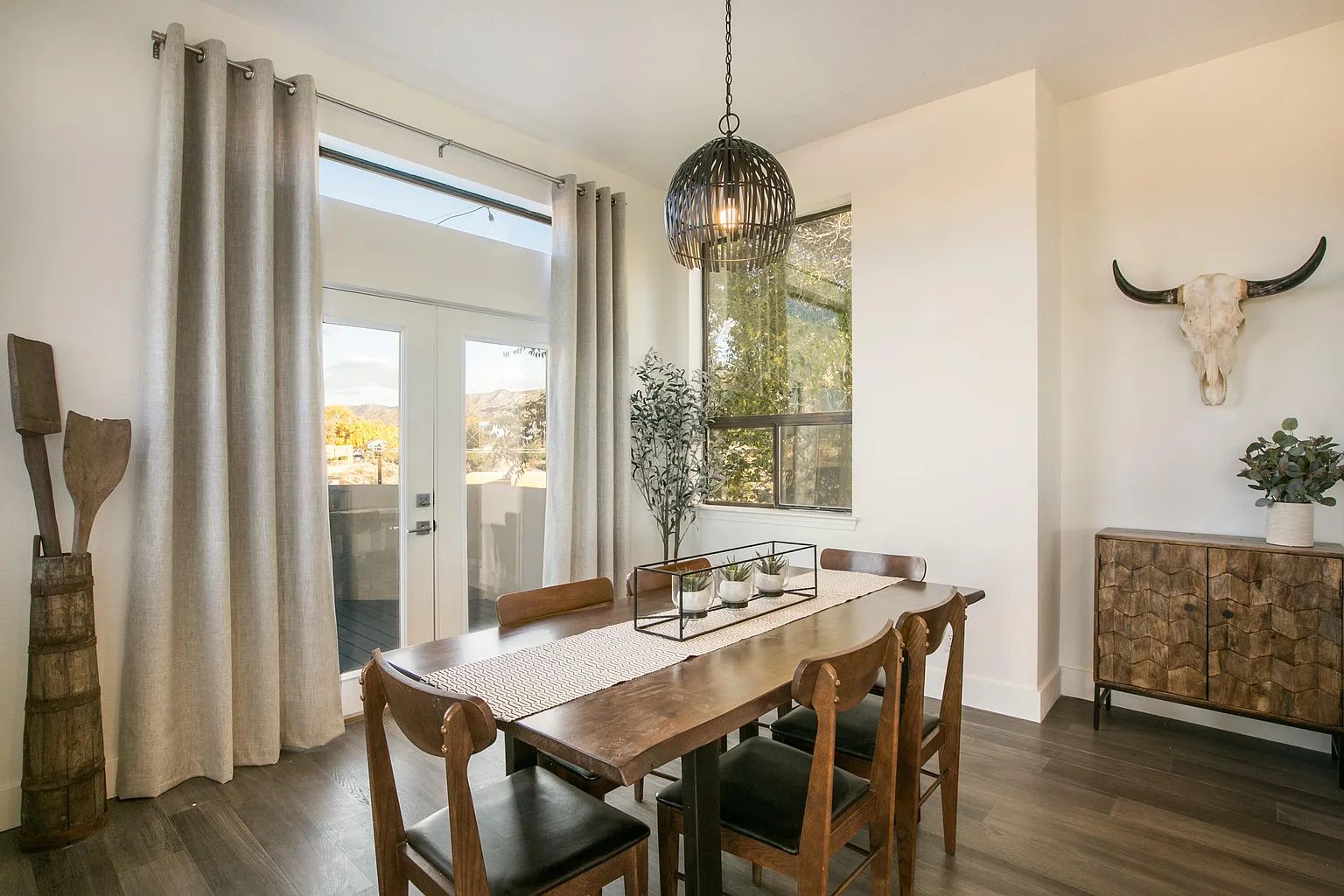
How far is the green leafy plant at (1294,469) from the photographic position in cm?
270

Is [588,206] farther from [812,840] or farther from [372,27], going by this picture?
[812,840]

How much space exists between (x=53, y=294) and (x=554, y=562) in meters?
A: 2.40

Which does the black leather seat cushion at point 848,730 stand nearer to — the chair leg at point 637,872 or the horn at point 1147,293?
the chair leg at point 637,872

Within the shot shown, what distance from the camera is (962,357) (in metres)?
3.52

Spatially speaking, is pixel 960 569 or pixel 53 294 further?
pixel 960 569

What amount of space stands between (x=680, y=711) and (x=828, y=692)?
11.8 inches

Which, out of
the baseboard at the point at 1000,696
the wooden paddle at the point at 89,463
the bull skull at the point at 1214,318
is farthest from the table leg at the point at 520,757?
the bull skull at the point at 1214,318

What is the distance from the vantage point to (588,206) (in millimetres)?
4082

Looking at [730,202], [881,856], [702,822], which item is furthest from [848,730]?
[730,202]

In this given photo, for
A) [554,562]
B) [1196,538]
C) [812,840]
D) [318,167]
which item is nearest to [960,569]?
[1196,538]

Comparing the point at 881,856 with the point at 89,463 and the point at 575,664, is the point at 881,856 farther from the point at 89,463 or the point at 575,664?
the point at 89,463

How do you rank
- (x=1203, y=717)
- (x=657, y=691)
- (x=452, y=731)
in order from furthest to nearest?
1. (x=1203, y=717)
2. (x=657, y=691)
3. (x=452, y=731)

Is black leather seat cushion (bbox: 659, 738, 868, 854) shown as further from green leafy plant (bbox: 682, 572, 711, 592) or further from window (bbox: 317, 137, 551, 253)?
window (bbox: 317, 137, 551, 253)

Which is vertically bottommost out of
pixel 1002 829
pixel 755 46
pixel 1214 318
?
pixel 1002 829
